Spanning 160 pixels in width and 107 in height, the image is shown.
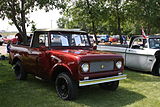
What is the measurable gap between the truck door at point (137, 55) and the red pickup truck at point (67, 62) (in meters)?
2.77

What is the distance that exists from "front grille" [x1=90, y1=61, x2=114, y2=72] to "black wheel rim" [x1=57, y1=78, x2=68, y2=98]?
2.64 feet

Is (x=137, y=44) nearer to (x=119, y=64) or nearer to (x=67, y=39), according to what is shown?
(x=119, y=64)

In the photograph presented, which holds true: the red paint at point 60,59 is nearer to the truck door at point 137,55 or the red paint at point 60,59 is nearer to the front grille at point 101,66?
the front grille at point 101,66

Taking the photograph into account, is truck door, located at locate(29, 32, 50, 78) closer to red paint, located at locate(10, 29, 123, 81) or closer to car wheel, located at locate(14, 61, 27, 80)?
red paint, located at locate(10, 29, 123, 81)

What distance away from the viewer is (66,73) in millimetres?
5035

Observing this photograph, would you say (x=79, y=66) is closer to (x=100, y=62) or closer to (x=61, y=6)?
(x=100, y=62)

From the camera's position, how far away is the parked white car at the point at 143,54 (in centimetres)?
784

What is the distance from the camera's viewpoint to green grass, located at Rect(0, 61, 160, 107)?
15.8 ft

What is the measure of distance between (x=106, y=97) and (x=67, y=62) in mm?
1504

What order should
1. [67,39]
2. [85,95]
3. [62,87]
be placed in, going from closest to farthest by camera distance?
[62,87] → [85,95] → [67,39]

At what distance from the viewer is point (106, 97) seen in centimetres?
538

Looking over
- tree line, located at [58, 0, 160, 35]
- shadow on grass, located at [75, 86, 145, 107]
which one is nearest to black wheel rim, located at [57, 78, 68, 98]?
shadow on grass, located at [75, 86, 145, 107]

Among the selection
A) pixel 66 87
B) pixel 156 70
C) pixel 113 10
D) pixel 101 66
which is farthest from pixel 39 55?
pixel 113 10

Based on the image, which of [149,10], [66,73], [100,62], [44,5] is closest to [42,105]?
[66,73]
